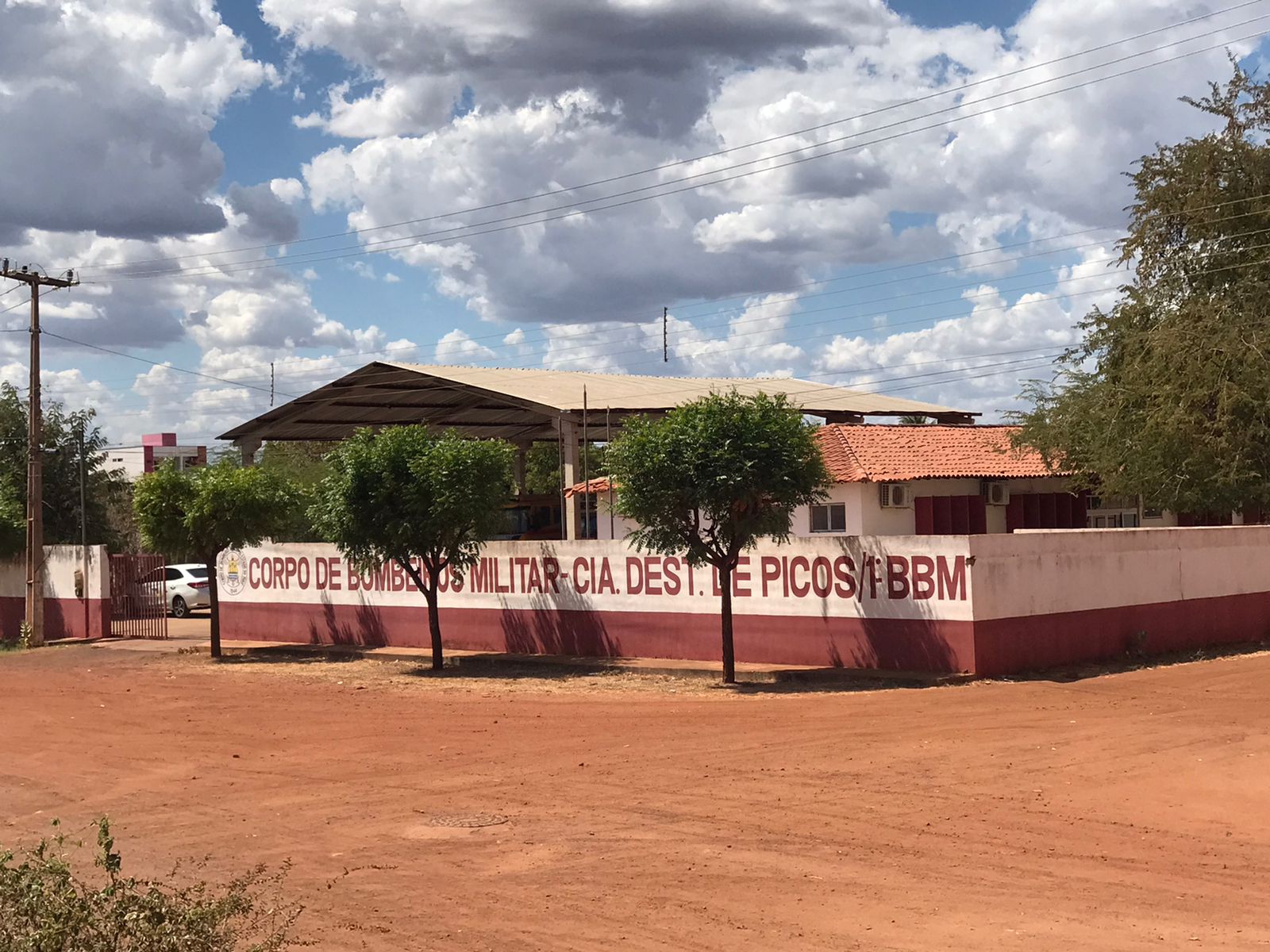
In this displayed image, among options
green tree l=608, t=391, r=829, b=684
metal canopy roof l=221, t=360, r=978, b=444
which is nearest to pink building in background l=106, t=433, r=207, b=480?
metal canopy roof l=221, t=360, r=978, b=444

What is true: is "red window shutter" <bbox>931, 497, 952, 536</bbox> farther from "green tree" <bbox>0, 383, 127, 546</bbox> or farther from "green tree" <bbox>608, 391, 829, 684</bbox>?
"green tree" <bbox>0, 383, 127, 546</bbox>

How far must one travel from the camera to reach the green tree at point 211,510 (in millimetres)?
27672

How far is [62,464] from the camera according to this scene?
47.7 meters

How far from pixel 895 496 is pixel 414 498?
15223 mm

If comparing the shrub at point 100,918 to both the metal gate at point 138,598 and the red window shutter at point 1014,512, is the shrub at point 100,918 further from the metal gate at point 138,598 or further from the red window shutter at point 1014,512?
the red window shutter at point 1014,512

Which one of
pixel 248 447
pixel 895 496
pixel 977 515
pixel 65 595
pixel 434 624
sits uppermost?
pixel 248 447

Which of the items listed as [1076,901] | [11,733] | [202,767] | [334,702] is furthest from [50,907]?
[334,702]

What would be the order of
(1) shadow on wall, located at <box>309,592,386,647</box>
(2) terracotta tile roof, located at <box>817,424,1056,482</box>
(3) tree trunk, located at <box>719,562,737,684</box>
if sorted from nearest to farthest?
(3) tree trunk, located at <box>719,562,737,684</box> < (1) shadow on wall, located at <box>309,592,386,647</box> < (2) terracotta tile roof, located at <box>817,424,1056,482</box>

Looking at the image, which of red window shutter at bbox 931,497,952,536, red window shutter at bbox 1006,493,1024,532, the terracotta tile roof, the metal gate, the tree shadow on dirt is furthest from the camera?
red window shutter at bbox 1006,493,1024,532

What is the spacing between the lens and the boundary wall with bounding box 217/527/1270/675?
19641 mm

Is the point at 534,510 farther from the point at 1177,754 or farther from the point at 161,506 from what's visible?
the point at 1177,754

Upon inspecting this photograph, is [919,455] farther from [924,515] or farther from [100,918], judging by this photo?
[100,918]

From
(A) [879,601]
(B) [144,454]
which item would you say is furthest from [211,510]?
(B) [144,454]

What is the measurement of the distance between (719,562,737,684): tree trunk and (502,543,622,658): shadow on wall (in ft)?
11.9
